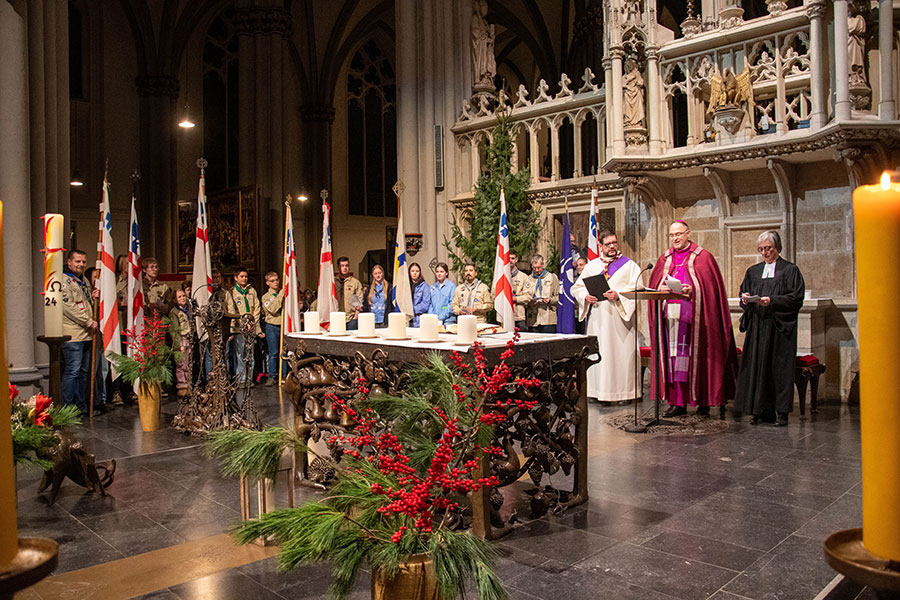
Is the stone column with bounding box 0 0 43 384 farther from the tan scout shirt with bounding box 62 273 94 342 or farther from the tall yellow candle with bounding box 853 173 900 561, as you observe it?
the tall yellow candle with bounding box 853 173 900 561

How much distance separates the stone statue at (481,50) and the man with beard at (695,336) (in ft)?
18.1

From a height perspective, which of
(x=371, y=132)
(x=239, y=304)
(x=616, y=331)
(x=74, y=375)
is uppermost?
(x=371, y=132)

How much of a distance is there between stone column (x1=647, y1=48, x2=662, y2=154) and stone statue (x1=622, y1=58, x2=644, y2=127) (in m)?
0.12

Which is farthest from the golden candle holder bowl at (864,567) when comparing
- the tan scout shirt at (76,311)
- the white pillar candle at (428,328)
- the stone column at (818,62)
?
the tan scout shirt at (76,311)

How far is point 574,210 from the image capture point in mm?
10453

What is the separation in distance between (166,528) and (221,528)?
310 mm

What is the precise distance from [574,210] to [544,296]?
5.35 feet

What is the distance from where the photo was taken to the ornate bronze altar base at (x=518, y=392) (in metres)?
3.90

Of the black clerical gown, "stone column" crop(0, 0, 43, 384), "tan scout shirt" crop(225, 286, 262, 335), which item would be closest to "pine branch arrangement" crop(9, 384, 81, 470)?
"stone column" crop(0, 0, 43, 384)

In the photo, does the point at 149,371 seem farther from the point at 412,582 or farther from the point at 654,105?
the point at 654,105

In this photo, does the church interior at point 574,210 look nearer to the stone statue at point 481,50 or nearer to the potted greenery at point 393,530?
the stone statue at point 481,50

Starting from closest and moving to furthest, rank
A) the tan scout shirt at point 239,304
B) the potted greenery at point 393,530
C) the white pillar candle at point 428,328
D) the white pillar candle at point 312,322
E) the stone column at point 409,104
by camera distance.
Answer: the potted greenery at point 393,530
the white pillar candle at point 428,328
the white pillar candle at point 312,322
the tan scout shirt at point 239,304
the stone column at point 409,104

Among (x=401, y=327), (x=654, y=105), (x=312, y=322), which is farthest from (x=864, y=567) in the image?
(x=654, y=105)

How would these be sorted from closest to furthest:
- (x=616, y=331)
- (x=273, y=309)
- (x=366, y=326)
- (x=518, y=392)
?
(x=518, y=392), (x=366, y=326), (x=616, y=331), (x=273, y=309)
